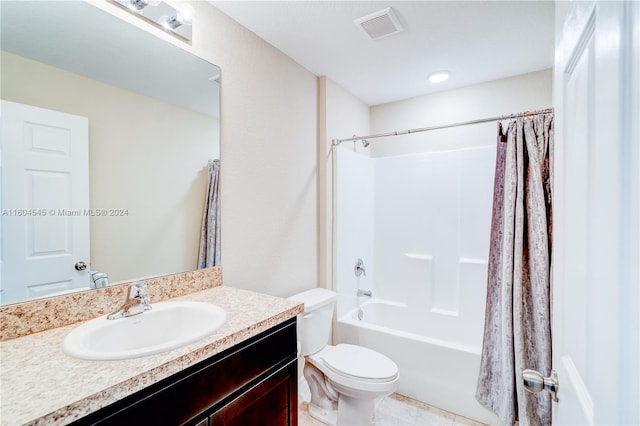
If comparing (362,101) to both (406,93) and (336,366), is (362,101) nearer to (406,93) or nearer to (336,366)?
(406,93)

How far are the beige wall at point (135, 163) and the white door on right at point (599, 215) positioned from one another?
1463 mm

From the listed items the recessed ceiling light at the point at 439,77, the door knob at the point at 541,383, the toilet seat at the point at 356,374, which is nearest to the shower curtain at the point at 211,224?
the toilet seat at the point at 356,374

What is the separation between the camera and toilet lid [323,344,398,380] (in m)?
1.68

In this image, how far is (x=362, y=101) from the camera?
3.03 m

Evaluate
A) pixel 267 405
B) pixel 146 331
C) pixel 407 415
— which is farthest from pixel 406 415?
→ pixel 146 331

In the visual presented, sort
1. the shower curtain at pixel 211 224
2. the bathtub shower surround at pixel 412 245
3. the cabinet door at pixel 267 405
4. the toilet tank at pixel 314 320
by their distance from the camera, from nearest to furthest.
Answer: the cabinet door at pixel 267 405 < the shower curtain at pixel 211 224 < the toilet tank at pixel 314 320 < the bathtub shower surround at pixel 412 245

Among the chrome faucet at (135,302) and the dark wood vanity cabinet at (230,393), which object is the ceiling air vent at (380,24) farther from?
the chrome faucet at (135,302)

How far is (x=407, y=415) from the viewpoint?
6.38ft

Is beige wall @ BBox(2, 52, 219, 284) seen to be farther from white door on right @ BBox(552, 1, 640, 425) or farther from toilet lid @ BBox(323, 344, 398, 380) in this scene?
white door on right @ BBox(552, 1, 640, 425)

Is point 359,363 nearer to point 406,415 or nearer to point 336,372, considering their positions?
point 336,372

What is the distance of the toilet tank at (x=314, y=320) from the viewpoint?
1873mm

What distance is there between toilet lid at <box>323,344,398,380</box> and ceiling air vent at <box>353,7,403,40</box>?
2037 mm

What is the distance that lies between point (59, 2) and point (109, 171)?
0.64 m

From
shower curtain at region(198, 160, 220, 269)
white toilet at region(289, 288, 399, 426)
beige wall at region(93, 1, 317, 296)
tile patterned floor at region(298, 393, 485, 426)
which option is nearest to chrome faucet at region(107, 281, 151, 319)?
shower curtain at region(198, 160, 220, 269)
